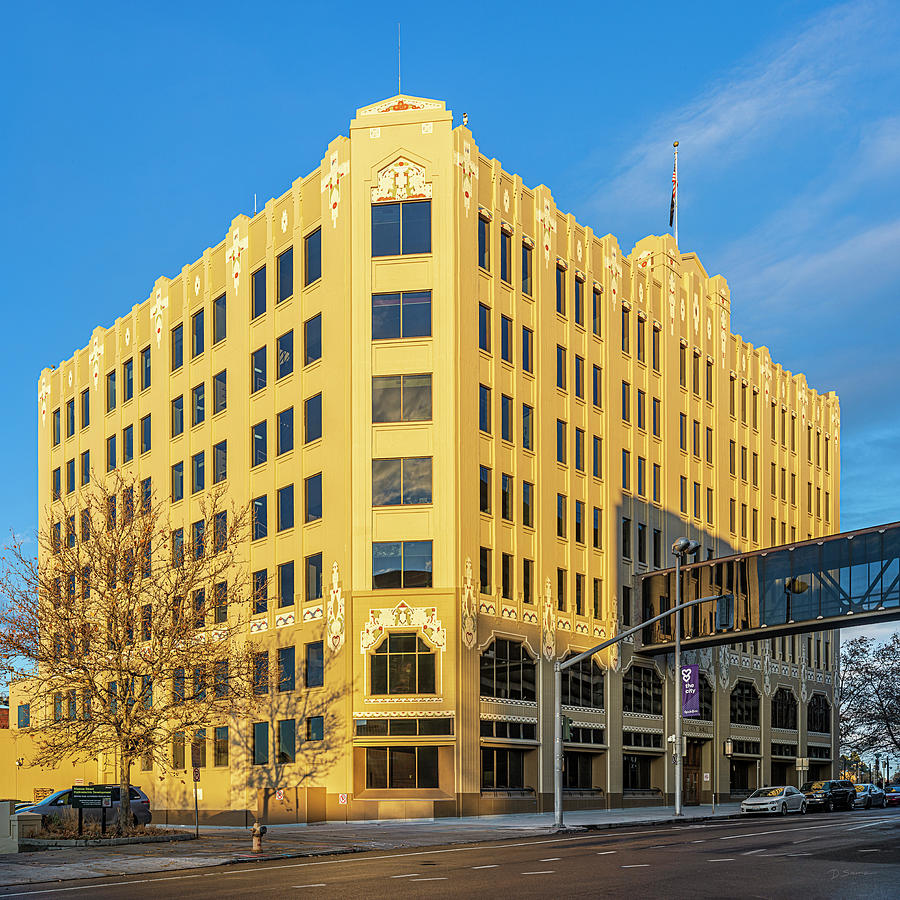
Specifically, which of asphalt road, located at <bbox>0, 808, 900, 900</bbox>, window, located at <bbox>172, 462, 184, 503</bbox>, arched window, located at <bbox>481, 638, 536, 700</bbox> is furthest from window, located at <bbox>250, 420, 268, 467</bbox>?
asphalt road, located at <bbox>0, 808, 900, 900</bbox>

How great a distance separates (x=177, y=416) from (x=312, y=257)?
14.0 metres

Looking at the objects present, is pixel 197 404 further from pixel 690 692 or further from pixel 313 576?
pixel 690 692

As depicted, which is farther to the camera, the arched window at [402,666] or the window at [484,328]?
the window at [484,328]

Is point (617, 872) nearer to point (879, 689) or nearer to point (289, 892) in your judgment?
point (289, 892)

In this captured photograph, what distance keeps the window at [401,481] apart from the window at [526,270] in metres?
10.5

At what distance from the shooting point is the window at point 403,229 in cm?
4953

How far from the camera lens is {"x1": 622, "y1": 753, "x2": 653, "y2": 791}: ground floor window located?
57.3 m

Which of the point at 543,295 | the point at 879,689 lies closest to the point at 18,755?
the point at 543,295

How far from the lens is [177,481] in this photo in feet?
199

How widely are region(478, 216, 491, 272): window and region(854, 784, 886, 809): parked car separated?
32.3 metres

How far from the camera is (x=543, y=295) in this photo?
54406 mm

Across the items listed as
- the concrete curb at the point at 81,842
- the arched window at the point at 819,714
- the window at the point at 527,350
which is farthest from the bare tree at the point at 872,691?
the concrete curb at the point at 81,842

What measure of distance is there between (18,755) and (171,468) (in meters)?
25.0

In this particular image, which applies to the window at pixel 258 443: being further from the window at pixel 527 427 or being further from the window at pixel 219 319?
the window at pixel 527 427
